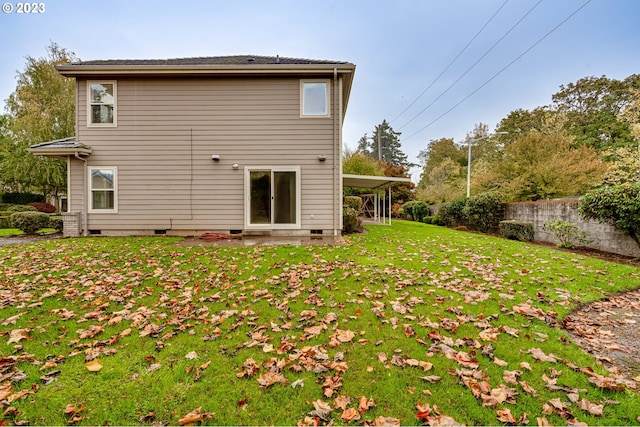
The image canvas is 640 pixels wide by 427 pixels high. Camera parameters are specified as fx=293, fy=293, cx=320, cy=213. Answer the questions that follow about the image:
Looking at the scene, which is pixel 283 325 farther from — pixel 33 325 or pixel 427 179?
pixel 427 179

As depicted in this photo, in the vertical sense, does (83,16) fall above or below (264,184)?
above

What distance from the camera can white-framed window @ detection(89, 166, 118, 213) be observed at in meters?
9.55

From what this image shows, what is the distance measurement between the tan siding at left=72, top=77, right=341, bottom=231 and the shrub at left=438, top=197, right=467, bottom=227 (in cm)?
960

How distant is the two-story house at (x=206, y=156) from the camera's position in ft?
31.1

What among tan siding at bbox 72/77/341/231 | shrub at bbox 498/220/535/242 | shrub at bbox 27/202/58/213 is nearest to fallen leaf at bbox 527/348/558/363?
tan siding at bbox 72/77/341/231

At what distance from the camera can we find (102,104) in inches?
379

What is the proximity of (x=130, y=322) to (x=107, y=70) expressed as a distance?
30.3ft

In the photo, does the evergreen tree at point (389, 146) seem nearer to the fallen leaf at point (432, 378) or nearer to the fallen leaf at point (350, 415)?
the fallen leaf at point (432, 378)

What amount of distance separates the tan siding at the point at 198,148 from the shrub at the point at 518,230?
6993 mm

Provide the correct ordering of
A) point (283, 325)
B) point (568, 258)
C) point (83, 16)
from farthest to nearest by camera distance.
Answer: point (83, 16), point (568, 258), point (283, 325)

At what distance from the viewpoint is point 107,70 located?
9148mm

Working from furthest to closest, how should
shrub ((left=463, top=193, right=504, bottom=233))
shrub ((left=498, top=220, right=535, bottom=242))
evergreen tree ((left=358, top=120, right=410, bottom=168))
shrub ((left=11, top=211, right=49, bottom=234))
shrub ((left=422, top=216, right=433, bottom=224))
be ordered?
evergreen tree ((left=358, top=120, right=410, bottom=168)) < shrub ((left=422, top=216, right=433, bottom=224)) < shrub ((left=463, top=193, right=504, bottom=233)) < shrub ((left=498, top=220, right=535, bottom=242)) < shrub ((left=11, top=211, right=49, bottom=234))

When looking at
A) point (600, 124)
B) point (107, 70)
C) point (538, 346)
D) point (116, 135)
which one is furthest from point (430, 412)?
point (600, 124)

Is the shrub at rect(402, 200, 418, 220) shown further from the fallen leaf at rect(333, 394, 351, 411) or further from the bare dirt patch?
the fallen leaf at rect(333, 394, 351, 411)
